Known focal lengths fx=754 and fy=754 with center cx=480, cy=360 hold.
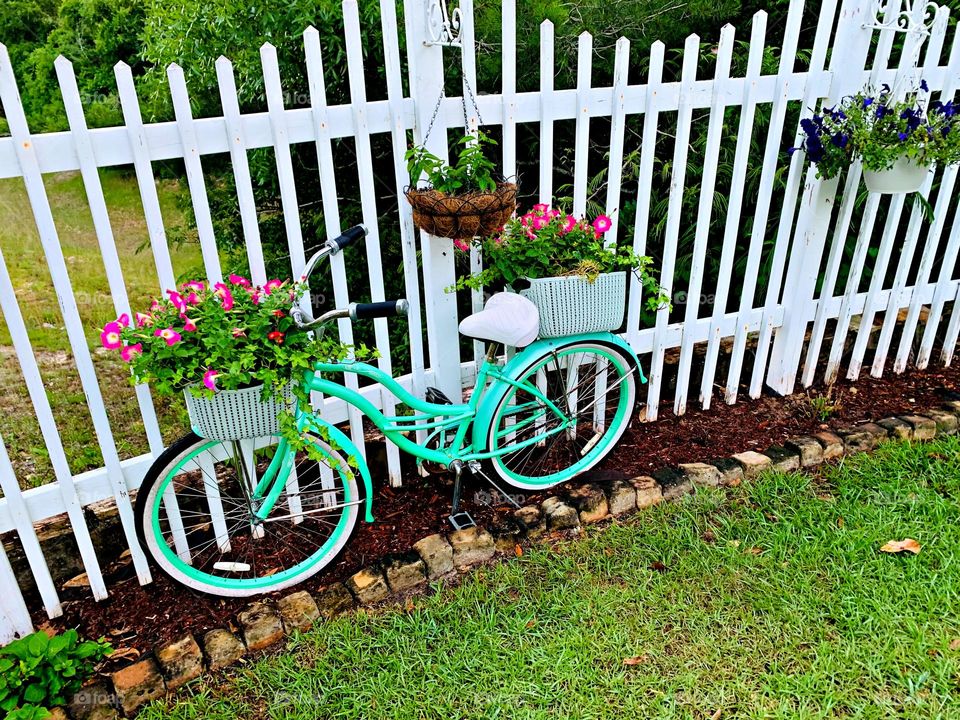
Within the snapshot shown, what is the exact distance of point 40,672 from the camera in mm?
2369

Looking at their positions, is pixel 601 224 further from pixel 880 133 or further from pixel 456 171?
pixel 880 133

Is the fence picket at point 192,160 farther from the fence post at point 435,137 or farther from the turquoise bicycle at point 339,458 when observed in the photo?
the fence post at point 435,137

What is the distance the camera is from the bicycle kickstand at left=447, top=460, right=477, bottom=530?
121 inches

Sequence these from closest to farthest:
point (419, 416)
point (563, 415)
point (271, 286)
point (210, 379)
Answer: point (210, 379), point (271, 286), point (419, 416), point (563, 415)

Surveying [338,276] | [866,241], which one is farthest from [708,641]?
[866,241]

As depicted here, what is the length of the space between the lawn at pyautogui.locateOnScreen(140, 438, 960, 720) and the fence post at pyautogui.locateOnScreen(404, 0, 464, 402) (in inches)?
34.3

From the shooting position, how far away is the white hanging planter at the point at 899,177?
3.20m

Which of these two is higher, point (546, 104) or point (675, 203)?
point (546, 104)

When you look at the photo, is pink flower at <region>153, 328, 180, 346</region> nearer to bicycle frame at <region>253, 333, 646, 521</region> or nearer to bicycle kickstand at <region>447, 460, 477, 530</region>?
bicycle frame at <region>253, 333, 646, 521</region>

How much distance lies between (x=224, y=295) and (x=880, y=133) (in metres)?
2.68

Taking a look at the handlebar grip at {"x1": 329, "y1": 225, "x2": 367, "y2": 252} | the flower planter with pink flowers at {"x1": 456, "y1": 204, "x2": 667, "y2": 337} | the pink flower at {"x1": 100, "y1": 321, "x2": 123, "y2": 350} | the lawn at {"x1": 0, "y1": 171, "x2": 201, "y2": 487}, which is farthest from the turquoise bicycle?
the lawn at {"x1": 0, "y1": 171, "x2": 201, "y2": 487}

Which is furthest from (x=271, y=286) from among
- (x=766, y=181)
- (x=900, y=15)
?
(x=900, y=15)

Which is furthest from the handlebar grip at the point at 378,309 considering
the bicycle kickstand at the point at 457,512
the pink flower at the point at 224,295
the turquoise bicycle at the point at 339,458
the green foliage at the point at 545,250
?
the bicycle kickstand at the point at 457,512

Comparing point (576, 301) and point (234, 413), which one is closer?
point (234, 413)
